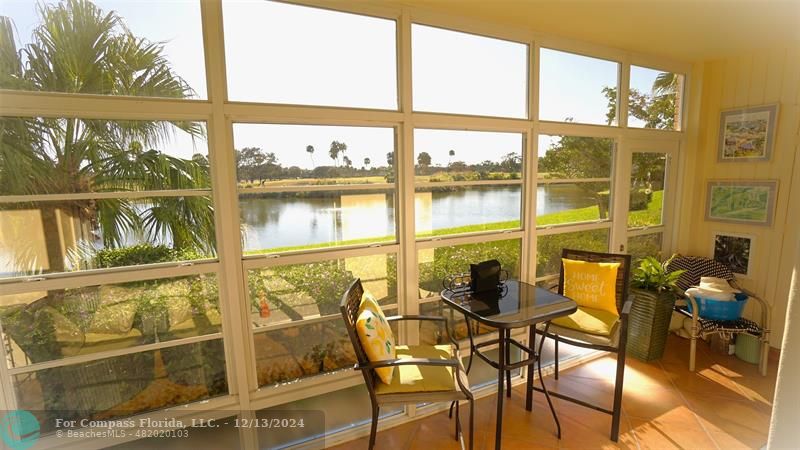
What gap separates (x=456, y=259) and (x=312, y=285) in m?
1.07

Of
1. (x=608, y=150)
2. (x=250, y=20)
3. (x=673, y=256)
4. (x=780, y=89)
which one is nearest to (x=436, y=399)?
(x=250, y=20)

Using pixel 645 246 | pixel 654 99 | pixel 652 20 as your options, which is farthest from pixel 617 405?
pixel 654 99

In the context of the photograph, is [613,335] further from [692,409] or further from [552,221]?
[552,221]

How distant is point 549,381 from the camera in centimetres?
291

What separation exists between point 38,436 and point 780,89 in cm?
584

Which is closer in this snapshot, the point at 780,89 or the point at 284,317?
the point at 284,317

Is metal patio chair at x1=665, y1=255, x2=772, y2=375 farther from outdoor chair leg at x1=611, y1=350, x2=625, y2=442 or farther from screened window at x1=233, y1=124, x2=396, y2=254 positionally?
screened window at x1=233, y1=124, x2=396, y2=254

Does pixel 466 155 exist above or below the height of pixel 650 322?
above

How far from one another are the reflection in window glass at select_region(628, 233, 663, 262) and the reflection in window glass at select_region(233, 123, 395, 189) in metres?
2.76

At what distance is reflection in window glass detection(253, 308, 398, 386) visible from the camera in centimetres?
209

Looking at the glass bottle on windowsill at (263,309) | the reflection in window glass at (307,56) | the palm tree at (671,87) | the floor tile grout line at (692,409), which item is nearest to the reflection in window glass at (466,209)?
the reflection in window glass at (307,56)

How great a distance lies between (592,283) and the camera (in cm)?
263

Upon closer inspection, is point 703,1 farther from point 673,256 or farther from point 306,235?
point 306,235

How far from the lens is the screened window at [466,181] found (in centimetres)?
240
